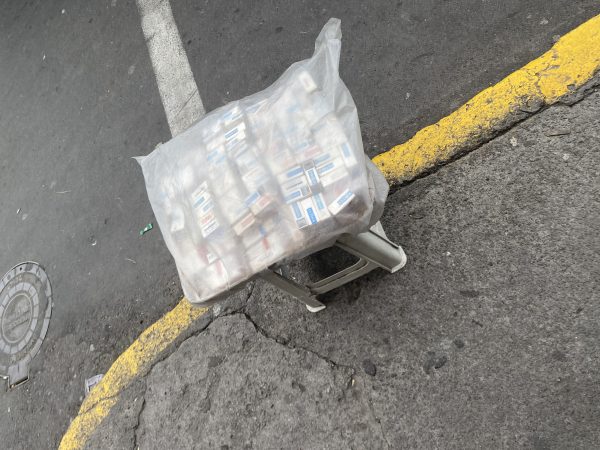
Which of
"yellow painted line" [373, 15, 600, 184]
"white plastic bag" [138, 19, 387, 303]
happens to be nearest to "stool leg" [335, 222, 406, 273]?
"white plastic bag" [138, 19, 387, 303]

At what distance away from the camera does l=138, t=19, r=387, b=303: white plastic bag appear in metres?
1.52

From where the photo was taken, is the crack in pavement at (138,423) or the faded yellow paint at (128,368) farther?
the faded yellow paint at (128,368)

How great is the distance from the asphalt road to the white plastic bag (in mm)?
741

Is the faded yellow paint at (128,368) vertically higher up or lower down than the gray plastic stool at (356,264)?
lower down

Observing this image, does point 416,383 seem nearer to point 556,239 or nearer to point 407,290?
point 407,290

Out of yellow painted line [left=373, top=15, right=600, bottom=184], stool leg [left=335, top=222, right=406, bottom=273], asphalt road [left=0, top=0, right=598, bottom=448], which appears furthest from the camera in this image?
asphalt road [left=0, top=0, right=598, bottom=448]

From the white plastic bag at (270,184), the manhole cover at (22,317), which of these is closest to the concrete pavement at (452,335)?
the white plastic bag at (270,184)

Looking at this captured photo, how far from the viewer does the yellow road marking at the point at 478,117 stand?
1998 millimetres

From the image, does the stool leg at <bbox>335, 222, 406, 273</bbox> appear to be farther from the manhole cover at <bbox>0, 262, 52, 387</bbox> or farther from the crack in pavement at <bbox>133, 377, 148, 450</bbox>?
the manhole cover at <bbox>0, 262, 52, 387</bbox>

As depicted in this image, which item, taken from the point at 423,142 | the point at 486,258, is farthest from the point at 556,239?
the point at 423,142

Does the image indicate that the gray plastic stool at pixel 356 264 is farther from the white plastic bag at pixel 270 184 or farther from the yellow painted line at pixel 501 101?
the yellow painted line at pixel 501 101

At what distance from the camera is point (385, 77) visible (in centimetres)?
245

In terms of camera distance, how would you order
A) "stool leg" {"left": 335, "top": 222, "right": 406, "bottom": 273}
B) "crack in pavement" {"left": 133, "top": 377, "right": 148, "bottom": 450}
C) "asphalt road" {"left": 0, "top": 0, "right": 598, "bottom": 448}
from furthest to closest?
"crack in pavement" {"left": 133, "top": 377, "right": 148, "bottom": 450} < "asphalt road" {"left": 0, "top": 0, "right": 598, "bottom": 448} < "stool leg" {"left": 335, "top": 222, "right": 406, "bottom": 273}

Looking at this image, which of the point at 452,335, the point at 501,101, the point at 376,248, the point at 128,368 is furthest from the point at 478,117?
the point at 128,368
